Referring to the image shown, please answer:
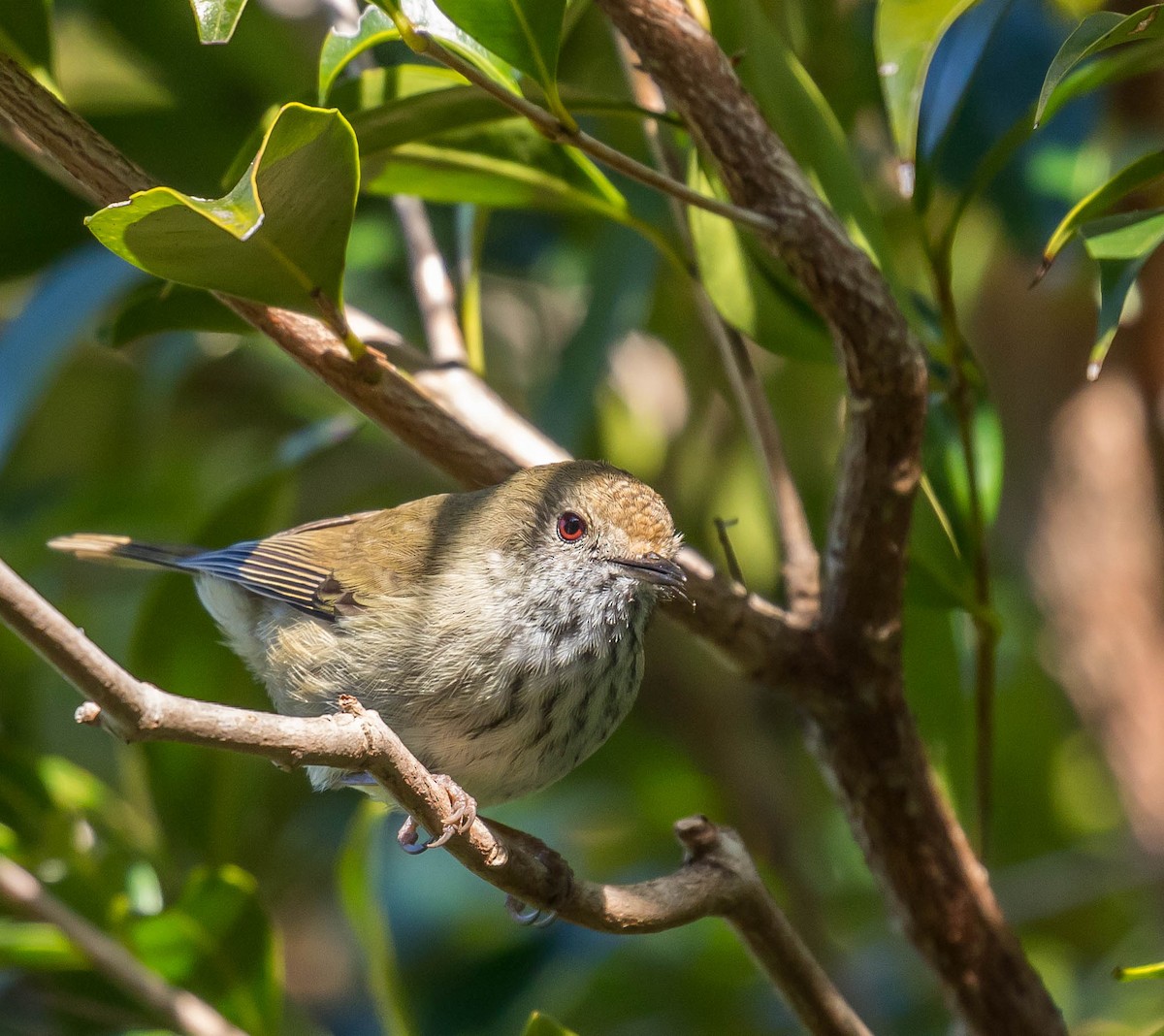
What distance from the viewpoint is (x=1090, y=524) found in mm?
3775

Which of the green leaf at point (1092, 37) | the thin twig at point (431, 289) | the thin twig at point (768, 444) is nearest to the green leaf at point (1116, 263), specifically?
the green leaf at point (1092, 37)

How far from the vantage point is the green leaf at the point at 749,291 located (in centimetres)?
236

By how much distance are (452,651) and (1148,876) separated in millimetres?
2334

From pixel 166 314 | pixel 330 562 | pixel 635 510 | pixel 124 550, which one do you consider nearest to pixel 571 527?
pixel 635 510

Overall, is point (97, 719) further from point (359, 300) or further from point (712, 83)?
point (359, 300)

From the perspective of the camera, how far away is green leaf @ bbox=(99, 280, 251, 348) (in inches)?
98.5

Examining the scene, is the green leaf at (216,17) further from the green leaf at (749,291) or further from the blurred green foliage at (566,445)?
the green leaf at (749,291)

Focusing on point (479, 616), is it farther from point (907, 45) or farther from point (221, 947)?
point (907, 45)

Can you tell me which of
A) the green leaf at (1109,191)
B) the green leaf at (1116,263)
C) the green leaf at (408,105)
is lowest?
the green leaf at (1116,263)

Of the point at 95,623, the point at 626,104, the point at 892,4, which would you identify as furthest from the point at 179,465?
the point at 892,4

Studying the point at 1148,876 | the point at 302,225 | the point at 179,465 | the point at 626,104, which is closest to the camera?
the point at 302,225

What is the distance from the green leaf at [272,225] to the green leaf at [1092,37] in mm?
954

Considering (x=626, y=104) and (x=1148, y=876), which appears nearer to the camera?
(x=626, y=104)

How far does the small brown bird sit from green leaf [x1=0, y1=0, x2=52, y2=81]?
1.11 meters
